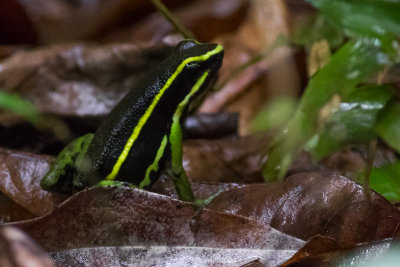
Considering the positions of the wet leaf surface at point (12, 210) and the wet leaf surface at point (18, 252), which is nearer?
the wet leaf surface at point (18, 252)

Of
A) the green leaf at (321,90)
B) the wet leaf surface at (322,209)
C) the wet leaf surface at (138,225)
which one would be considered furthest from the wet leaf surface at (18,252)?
the green leaf at (321,90)

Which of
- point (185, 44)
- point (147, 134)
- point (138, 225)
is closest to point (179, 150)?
point (147, 134)

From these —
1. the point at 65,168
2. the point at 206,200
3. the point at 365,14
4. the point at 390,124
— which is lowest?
the point at 206,200

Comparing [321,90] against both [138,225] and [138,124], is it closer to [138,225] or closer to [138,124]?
[138,124]

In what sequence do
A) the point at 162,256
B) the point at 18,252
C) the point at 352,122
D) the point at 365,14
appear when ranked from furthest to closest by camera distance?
1. the point at 352,122
2. the point at 162,256
3. the point at 365,14
4. the point at 18,252

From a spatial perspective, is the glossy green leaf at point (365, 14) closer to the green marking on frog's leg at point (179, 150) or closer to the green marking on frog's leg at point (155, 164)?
the green marking on frog's leg at point (179, 150)

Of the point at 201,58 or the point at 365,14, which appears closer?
the point at 365,14

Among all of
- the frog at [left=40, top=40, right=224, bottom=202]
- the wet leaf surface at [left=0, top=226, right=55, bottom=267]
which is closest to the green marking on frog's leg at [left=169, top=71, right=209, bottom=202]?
the frog at [left=40, top=40, right=224, bottom=202]
